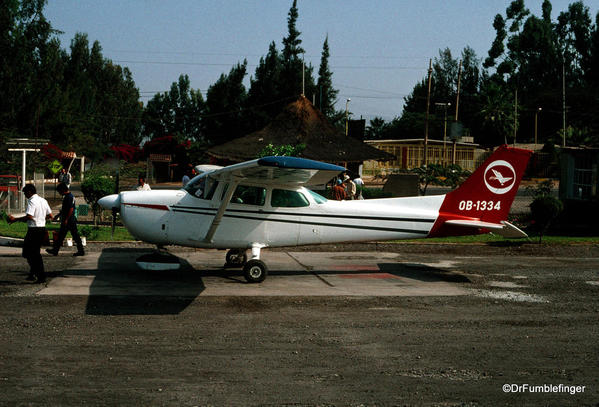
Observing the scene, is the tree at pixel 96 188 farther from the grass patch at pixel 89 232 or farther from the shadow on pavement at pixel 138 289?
the shadow on pavement at pixel 138 289

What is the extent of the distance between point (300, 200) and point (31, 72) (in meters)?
37.2

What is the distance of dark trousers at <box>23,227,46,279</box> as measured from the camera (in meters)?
11.4

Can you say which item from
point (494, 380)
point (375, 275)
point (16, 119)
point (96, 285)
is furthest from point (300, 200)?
point (16, 119)

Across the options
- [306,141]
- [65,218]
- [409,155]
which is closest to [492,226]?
[65,218]

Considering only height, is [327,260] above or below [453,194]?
below

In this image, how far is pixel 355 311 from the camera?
33.4 ft

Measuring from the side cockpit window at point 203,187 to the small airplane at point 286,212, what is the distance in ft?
0.07

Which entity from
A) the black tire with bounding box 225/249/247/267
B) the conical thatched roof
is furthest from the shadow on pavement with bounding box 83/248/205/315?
the conical thatched roof

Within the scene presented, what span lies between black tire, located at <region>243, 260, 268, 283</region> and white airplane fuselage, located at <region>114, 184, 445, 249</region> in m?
0.59

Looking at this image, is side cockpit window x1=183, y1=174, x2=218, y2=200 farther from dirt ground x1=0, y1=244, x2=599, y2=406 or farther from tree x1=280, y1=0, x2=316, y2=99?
tree x1=280, y1=0, x2=316, y2=99

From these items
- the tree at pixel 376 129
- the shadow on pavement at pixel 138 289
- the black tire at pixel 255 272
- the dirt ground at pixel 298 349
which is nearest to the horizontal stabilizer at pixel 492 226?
the dirt ground at pixel 298 349

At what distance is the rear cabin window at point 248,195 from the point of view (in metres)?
12.6

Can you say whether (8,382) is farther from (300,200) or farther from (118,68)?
(118,68)

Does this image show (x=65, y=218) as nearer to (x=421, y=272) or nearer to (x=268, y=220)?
(x=268, y=220)
